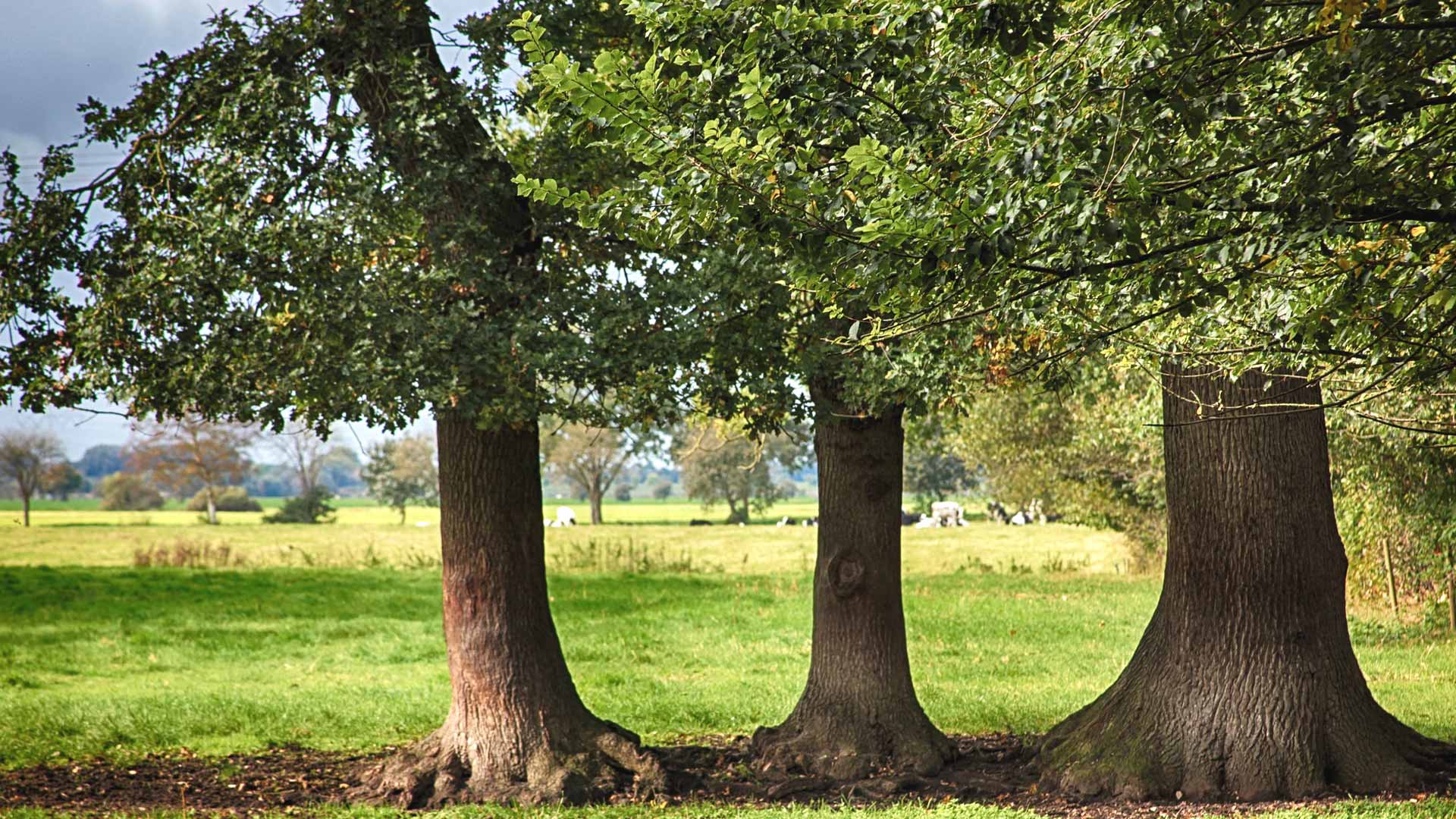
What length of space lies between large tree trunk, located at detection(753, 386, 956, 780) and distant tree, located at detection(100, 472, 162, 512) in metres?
60.5

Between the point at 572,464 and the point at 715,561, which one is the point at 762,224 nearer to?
the point at 715,561

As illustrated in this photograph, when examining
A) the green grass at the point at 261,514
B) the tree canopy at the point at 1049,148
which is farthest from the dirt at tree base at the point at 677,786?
the green grass at the point at 261,514

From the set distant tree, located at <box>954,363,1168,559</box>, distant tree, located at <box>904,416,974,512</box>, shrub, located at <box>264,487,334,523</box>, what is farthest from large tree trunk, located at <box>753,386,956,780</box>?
distant tree, located at <box>904,416,974,512</box>

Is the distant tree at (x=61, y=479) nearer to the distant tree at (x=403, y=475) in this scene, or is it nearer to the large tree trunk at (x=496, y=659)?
the distant tree at (x=403, y=475)

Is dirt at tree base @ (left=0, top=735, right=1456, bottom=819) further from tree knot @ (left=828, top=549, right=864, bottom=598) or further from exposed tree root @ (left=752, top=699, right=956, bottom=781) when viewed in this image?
tree knot @ (left=828, top=549, right=864, bottom=598)

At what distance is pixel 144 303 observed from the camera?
8969 millimetres

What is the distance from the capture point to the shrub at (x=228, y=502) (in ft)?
215

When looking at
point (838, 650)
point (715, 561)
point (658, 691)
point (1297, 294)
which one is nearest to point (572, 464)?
point (715, 561)

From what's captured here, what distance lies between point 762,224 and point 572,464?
64817 mm

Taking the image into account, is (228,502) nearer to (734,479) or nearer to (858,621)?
(734,479)

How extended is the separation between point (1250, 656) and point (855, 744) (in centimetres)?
340

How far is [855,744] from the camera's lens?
10711mm

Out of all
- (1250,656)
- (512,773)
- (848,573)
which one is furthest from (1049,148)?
(512,773)

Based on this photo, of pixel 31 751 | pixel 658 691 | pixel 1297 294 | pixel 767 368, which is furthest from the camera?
pixel 658 691
